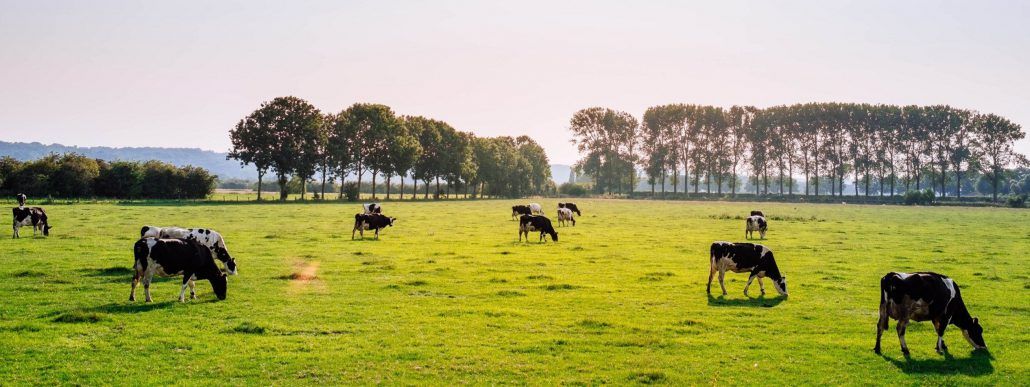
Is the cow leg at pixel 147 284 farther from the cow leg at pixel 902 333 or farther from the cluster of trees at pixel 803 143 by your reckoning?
the cluster of trees at pixel 803 143

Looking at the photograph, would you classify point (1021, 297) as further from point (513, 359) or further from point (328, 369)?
point (328, 369)

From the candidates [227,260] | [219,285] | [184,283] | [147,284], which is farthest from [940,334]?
[227,260]

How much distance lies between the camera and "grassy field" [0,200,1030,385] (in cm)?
1121

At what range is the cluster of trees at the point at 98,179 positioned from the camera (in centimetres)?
8050

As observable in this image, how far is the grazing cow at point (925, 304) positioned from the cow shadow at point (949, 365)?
342 mm

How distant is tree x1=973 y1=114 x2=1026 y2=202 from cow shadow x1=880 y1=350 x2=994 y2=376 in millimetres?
146676

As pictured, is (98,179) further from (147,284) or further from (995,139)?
(995,139)

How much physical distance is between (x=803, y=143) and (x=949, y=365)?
143m

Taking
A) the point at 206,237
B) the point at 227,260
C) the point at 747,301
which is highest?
the point at 206,237

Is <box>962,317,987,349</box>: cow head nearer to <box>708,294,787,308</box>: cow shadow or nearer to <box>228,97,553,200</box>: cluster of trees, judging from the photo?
<box>708,294,787,308</box>: cow shadow

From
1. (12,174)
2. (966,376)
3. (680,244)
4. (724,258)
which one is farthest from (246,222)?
(12,174)

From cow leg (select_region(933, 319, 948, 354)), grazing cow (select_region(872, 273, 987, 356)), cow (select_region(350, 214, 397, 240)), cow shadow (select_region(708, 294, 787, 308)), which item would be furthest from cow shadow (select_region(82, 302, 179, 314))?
cow (select_region(350, 214, 397, 240))

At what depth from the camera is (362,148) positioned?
351ft

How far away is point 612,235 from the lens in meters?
40.1
